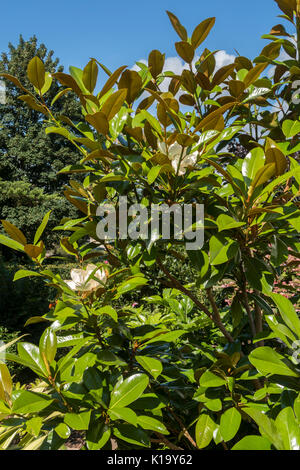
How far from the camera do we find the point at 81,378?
0.79 m

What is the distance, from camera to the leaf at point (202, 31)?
0.92 meters

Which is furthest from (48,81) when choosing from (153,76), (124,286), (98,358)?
(98,358)

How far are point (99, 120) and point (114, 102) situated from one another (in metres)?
0.06

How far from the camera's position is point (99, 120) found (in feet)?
2.44

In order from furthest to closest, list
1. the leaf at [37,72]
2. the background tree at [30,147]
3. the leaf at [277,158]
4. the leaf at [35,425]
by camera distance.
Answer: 1. the background tree at [30,147]
2. the leaf at [37,72]
3. the leaf at [277,158]
4. the leaf at [35,425]

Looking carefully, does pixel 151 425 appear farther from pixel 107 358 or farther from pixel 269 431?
pixel 269 431

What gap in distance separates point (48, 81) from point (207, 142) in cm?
51

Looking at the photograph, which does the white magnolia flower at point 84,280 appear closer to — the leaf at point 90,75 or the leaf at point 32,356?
the leaf at point 32,356

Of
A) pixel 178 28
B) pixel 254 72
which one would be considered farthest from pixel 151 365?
pixel 178 28

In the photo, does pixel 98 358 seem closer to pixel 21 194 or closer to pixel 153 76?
pixel 153 76

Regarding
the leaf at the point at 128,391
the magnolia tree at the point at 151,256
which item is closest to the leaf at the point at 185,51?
the magnolia tree at the point at 151,256

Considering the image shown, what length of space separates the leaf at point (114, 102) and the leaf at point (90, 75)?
0.14 meters
